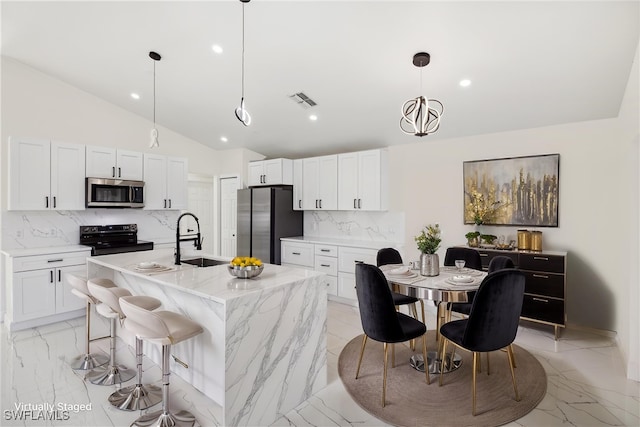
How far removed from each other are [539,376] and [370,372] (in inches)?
55.8

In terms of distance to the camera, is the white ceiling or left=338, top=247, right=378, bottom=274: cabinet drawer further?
left=338, top=247, right=378, bottom=274: cabinet drawer

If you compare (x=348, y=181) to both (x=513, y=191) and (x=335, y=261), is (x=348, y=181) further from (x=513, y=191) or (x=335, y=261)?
(x=513, y=191)

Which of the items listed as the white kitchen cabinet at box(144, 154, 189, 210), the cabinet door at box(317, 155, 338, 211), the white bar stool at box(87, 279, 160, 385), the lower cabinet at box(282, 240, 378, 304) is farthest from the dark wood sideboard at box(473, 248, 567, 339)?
the white kitchen cabinet at box(144, 154, 189, 210)

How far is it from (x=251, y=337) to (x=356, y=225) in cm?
369

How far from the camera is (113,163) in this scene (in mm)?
4793

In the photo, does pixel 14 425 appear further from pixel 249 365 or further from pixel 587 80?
pixel 587 80

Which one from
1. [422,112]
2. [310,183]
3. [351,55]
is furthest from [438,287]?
[310,183]

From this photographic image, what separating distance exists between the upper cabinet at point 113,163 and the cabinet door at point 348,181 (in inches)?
119

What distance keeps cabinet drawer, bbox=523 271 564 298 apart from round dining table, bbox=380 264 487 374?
1057 millimetres

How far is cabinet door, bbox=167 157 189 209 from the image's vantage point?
17.9 ft

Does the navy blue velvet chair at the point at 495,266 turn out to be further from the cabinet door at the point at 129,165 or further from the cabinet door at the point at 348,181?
the cabinet door at the point at 129,165

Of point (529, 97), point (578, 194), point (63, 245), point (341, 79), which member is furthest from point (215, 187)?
point (578, 194)

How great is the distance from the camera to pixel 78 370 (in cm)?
297

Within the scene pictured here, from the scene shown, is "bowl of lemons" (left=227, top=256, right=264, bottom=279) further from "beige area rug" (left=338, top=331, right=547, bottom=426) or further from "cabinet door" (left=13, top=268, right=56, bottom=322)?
"cabinet door" (left=13, top=268, right=56, bottom=322)
